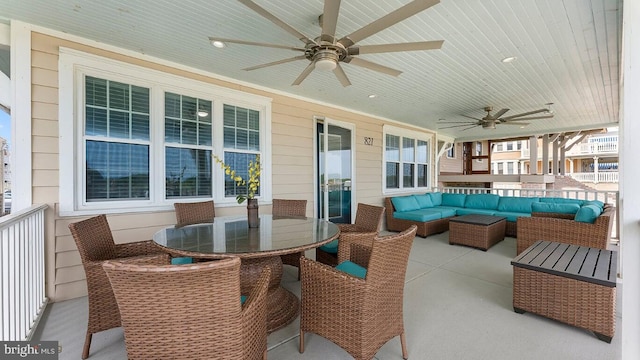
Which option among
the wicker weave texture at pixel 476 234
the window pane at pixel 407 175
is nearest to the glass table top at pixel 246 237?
the wicker weave texture at pixel 476 234

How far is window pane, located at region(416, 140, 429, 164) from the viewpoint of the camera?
775cm

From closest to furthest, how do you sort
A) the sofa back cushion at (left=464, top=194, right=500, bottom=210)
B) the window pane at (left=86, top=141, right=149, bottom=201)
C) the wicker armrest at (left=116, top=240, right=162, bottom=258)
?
the wicker armrest at (left=116, top=240, right=162, bottom=258) < the window pane at (left=86, top=141, right=149, bottom=201) < the sofa back cushion at (left=464, top=194, right=500, bottom=210)

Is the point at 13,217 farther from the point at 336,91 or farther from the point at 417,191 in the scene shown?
the point at 417,191

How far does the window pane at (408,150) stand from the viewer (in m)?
7.24

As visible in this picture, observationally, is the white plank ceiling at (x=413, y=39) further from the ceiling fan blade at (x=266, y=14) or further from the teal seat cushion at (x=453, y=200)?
the teal seat cushion at (x=453, y=200)

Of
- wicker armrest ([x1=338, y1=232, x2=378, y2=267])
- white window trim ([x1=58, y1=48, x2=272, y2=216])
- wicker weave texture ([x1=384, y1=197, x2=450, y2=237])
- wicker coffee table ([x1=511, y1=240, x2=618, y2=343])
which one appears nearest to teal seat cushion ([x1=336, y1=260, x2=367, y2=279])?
wicker armrest ([x1=338, y1=232, x2=378, y2=267])

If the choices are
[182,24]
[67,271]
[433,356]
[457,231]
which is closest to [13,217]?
[67,271]

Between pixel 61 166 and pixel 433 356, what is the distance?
153 inches

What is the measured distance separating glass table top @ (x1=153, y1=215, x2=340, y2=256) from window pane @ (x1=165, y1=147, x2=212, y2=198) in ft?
3.38

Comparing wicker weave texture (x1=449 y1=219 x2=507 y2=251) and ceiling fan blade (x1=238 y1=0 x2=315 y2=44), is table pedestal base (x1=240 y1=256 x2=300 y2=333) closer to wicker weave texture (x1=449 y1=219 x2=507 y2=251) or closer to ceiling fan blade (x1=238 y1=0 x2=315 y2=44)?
ceiling fan blade (x1=238 y1=0 x2=315 y2=44)

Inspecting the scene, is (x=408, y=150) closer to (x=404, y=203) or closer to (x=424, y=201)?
(x=424, y=201)

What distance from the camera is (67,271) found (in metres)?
2.86

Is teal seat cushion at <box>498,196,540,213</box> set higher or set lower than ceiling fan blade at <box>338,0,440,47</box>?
lower

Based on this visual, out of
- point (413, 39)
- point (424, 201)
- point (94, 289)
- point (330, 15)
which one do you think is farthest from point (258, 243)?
point (424, 201)
